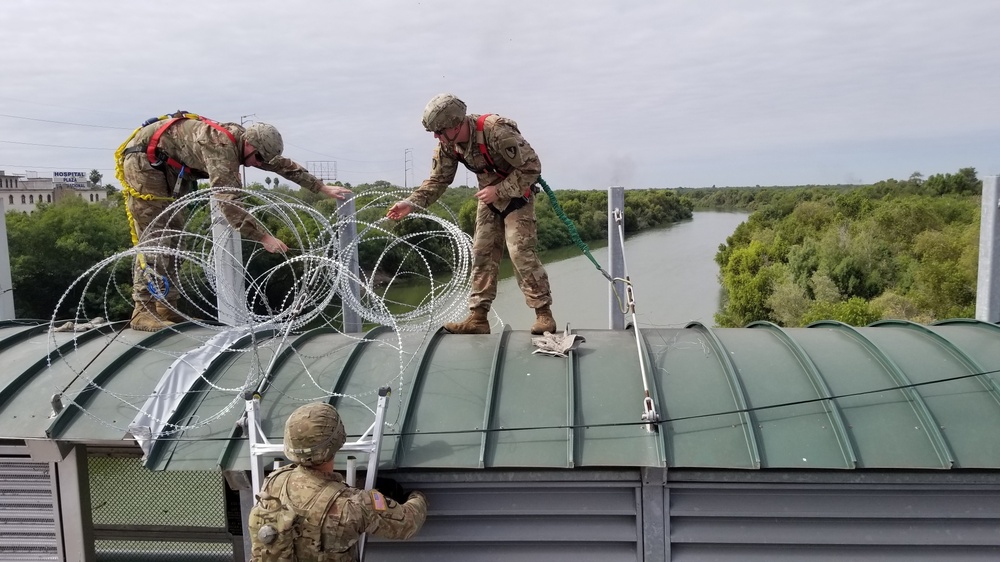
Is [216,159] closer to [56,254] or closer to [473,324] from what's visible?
[473,324]

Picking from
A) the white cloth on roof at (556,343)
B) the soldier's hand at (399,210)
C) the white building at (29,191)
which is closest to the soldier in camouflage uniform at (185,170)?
the soldier's hand at (399,210)

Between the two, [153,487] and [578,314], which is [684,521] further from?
[578,314]

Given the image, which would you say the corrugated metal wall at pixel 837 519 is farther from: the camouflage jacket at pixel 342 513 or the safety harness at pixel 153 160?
the safety harness at pixel 153 160

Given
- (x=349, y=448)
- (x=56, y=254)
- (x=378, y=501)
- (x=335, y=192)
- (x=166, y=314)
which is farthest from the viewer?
(x=56, y=254)

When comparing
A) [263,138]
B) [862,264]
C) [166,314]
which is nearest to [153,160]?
[263,138]

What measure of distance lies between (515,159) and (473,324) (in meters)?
1.50

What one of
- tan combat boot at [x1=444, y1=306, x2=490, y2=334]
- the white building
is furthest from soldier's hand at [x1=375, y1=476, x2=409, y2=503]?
the white building

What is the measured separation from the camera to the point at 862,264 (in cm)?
3488

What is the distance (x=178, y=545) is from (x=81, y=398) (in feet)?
6.98

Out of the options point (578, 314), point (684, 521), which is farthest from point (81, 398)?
point (578, 314)

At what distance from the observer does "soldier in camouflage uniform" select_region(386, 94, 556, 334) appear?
18.0 ft

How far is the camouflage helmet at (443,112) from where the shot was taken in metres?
5.32

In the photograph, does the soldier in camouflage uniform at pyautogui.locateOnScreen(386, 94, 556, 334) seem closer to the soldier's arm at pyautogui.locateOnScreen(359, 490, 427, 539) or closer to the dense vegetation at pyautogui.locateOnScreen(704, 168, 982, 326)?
the soldier's arm at pyautogui.locateOnScreen(359, 490, 427, 539)

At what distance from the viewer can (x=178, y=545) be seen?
628 centimetres
